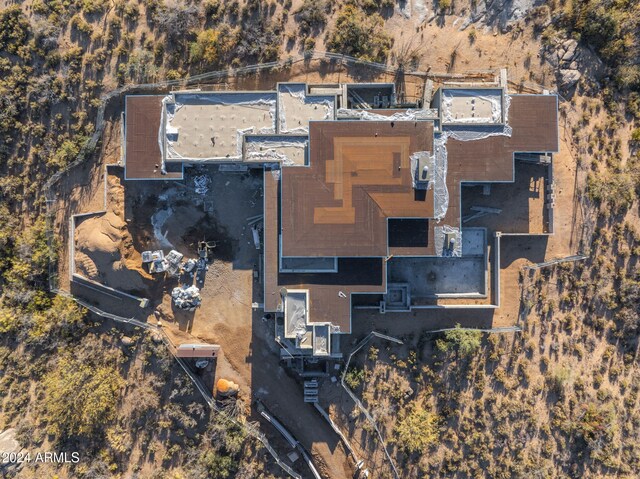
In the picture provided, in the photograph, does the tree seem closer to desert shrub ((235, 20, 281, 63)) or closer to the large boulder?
desert shrub ((235, 20, 281, 63))

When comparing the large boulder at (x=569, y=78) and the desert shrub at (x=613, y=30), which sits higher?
the desert shrub at (x=613, y=30)

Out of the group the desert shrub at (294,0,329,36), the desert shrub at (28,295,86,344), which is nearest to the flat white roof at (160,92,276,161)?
the desert shrub at (294,0,329,36)

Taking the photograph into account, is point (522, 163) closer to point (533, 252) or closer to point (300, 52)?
point (533, 252)

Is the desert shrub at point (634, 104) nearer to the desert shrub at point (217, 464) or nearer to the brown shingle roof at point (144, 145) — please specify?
the brown shingle roof at point (144, 145)

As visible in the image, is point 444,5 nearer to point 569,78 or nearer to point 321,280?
point 569,78

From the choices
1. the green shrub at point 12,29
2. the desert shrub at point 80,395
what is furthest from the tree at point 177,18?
the desert shrub at point 80,395
